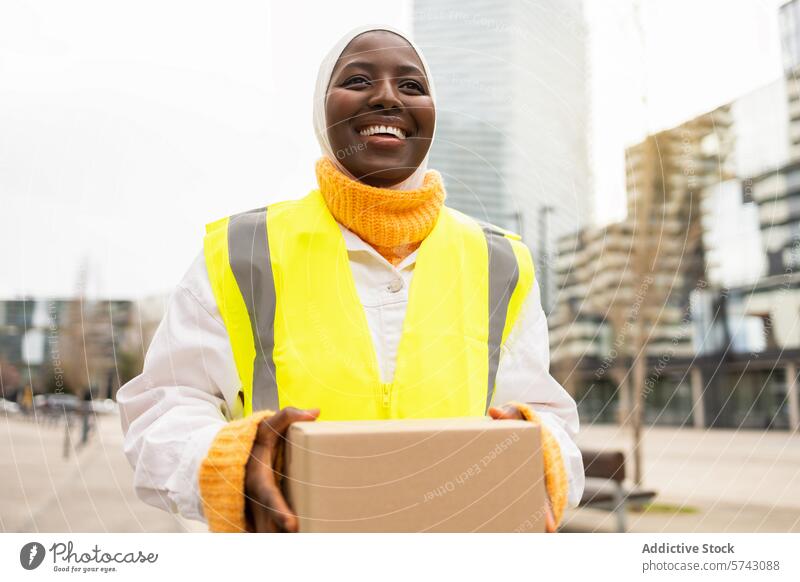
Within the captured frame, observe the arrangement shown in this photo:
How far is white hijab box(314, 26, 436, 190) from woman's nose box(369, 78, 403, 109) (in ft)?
0.21

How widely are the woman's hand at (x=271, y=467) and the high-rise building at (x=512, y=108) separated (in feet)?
2.24

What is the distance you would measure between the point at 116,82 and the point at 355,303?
703mm

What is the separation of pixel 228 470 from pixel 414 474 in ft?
0.70

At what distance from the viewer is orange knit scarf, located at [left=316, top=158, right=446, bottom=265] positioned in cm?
108

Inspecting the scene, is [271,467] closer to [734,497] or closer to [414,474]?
[414,474]

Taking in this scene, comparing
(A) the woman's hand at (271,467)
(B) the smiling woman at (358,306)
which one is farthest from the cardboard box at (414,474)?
(B) the smiling woman at (358,306)

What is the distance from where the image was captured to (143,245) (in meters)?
1.33

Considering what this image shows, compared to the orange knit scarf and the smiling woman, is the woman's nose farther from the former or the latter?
the orange knit scarf

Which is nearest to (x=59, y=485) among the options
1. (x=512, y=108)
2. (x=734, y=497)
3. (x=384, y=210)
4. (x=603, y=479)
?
(x=384, y=210)

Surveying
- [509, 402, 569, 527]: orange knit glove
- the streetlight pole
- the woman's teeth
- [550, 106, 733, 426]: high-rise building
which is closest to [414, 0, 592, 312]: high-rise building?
the streetlight pole

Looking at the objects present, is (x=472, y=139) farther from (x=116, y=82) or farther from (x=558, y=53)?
(x=116, y=82)

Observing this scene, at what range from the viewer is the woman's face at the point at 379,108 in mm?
1072

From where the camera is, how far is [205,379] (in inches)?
39.7

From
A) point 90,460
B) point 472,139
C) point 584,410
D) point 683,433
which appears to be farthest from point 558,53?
point 90,460
